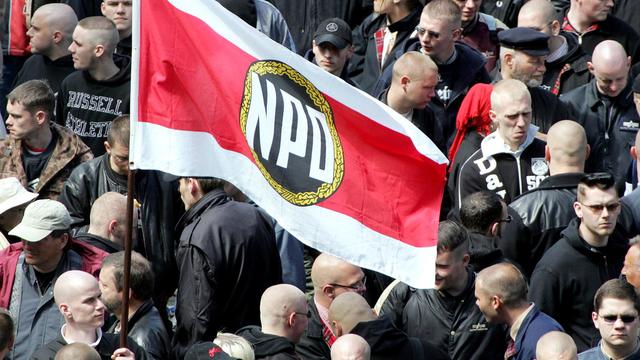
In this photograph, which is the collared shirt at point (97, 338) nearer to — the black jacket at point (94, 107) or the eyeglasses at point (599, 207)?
the eyeglasses at point (599, 207)

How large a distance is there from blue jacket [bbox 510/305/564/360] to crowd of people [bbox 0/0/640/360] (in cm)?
1

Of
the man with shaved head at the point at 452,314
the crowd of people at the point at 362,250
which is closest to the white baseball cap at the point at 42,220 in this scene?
the crowd of people at the point at 362,250

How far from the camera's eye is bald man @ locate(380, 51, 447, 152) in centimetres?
1252

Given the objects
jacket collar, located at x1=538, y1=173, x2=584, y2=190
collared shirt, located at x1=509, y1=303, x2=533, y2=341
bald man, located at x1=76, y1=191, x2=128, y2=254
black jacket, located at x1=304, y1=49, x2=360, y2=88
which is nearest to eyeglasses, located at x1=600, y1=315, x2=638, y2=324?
collared shirt, located at x1=509, y1=303, x2=533, y2=341

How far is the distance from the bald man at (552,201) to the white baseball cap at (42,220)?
2994mm

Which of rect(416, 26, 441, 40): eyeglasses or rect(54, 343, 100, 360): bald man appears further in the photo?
rect(416, 26, 441, 40): eyeglasses

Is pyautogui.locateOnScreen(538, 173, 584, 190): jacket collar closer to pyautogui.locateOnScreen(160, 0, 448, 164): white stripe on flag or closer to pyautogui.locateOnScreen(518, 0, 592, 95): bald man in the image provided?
pyautogui.locateOnScreen(518, 0, 592, 95): bald man

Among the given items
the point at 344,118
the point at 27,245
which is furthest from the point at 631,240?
the point at 27,245

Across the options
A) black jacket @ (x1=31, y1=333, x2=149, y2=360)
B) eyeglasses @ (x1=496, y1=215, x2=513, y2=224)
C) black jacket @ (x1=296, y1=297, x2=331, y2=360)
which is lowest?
black jacket @ (x1=296, y1=297, x2=331, y2=360)

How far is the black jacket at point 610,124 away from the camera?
13148 mm

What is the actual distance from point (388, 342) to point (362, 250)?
1.20 meters

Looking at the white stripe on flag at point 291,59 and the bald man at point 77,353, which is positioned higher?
the white stripe on flag at point 291,59

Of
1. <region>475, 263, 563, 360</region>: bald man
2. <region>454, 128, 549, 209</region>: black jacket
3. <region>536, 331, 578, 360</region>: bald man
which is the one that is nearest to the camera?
<region>536, 331, 578, 360</region>: bald man

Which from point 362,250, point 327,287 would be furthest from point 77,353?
point 327,287
